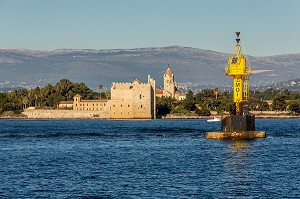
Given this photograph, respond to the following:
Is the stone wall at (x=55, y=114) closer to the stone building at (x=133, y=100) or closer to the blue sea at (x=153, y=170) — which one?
the stone building at (x=133, y=100)

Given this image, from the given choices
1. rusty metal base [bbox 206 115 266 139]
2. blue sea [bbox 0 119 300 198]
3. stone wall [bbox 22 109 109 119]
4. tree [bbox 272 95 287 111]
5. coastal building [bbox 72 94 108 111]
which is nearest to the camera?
blue sea [bbox 0 119 300 198]

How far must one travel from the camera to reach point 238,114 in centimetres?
7144

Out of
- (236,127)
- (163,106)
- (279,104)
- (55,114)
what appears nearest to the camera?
(236,127)

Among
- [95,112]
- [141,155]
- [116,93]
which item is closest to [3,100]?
[95,112]

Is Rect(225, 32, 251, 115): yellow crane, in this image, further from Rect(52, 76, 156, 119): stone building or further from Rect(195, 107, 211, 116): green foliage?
Rect(195, 107, 211, 116): green foliage

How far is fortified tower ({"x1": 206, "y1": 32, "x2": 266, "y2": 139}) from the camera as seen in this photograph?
230ft

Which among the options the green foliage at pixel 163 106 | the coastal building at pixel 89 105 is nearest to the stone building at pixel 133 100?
the coastal building at pixel 89 105

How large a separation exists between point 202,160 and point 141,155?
638cm

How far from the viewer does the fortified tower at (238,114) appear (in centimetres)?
7012

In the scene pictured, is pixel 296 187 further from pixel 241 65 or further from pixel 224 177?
pixel 241 65

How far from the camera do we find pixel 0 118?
191 metres

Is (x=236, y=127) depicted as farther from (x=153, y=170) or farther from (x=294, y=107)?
(x=294, y=107)

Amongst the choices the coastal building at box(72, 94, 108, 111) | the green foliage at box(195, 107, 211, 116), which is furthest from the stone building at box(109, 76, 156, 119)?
the green foliage at box(195, 107, 211, 116)

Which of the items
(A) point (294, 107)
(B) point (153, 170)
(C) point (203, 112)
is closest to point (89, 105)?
(C) point (203, 112)
